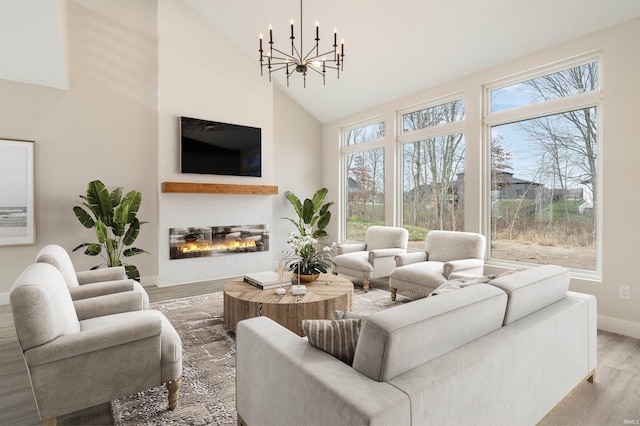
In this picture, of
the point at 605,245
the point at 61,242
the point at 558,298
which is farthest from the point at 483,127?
the point at 61,242

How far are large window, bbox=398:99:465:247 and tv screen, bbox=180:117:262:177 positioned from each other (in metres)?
2.57

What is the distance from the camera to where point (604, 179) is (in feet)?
11.2

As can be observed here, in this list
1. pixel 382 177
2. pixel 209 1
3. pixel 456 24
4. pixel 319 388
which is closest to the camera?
pixel 319 388

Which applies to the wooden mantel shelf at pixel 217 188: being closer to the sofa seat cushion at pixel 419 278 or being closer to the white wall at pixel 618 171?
the sofa seat cushion at pixel 419 278

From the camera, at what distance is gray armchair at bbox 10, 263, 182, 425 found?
1671mm

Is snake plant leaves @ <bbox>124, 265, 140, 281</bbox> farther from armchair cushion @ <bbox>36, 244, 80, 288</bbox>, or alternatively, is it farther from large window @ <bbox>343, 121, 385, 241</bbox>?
large window @ <bbox>343, 121, 385, 241</bbox>

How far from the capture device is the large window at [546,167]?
3.66m

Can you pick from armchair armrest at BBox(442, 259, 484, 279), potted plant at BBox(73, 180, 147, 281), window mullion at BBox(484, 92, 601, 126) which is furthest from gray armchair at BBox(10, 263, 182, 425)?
window mullion at BBox(484, 92, 601, 126)

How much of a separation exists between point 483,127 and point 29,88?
590cm

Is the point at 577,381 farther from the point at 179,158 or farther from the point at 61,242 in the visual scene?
the point at 61,242

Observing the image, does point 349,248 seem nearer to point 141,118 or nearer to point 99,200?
point 99,200

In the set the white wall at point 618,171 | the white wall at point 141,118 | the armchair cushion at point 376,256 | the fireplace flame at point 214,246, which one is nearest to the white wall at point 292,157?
the white wall at point 141,118

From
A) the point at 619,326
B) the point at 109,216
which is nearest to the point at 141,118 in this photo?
the point at 109,216

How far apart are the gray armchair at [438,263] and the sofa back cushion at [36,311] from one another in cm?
323
